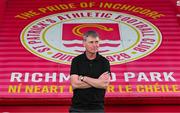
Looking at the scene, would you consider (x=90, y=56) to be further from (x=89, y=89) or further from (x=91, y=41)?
(x=89, y=89)

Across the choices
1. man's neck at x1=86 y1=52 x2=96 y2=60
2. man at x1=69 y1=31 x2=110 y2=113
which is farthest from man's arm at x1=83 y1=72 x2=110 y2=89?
man's neck at x1=86 y1=52 x2=96 y2=60

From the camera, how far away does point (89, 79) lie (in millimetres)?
3957

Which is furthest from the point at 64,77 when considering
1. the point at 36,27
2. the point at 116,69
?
the point at 36,27

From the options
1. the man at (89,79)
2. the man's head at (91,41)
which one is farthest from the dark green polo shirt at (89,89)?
the man's head at (91,41)

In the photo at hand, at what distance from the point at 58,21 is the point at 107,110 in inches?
72.4

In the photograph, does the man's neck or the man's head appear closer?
the man's head

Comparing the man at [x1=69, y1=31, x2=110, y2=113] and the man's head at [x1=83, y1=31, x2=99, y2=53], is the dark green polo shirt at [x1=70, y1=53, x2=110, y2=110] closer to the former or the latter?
the man at [x1=69, y1=31, x2=110, y2=113]

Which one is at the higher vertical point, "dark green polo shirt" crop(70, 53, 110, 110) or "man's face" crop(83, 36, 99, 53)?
"man's face" crop(83, 36, 99, 53)

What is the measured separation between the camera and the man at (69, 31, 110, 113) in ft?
13.0

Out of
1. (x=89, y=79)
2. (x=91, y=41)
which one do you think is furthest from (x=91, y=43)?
(x=89, y=79)

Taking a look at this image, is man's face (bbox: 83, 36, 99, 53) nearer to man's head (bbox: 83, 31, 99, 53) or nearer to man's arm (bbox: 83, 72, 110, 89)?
man's head (bbox: 83, 31, 99, 53)

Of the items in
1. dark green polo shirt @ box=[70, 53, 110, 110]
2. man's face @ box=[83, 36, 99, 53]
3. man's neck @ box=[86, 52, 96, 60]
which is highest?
man's face @ box=[83, 36, 99, 53]

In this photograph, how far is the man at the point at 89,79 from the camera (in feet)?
13.0

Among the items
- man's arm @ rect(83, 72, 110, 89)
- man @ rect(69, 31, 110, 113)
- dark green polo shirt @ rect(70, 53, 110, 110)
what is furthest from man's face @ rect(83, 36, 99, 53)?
man's arm @ rect(83, 72, 110, 89)
